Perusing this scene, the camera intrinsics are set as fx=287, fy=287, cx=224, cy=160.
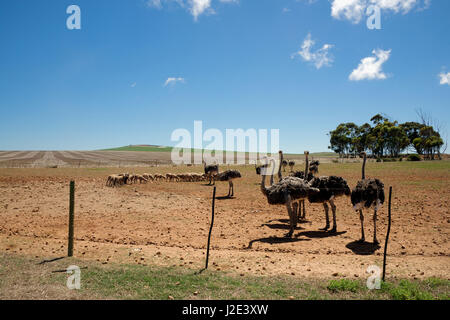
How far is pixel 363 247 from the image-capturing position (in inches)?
316

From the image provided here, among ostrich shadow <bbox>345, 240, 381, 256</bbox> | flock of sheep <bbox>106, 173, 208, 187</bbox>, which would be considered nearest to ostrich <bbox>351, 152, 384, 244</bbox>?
ostrich shadow <bbox>345, 240, 381, 256</bbox>

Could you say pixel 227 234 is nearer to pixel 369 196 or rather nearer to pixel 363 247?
pixel 363 247

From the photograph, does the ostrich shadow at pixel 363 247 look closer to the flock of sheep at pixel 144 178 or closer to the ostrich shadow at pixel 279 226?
the ostrich shadow at pixel 279 226

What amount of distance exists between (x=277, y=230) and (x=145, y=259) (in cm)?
489

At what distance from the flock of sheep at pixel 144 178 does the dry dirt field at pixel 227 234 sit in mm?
4930

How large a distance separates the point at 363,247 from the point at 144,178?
60.8 ft

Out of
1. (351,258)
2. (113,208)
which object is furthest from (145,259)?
(113,208)

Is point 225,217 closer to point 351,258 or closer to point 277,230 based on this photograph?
point 277,230

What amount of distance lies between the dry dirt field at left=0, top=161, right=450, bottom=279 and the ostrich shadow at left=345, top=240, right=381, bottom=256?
0.03m

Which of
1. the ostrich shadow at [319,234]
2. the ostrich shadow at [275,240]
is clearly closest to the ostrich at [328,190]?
the ostrich shadow at [319,234]

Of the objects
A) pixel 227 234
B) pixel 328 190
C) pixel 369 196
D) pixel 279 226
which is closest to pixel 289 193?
pixel 328 190

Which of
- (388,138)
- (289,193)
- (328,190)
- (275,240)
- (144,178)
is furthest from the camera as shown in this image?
(388,138)

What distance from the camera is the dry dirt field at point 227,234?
6742mm
